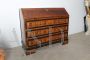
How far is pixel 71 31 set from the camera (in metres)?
3.68

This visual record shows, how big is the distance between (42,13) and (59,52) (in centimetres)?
84

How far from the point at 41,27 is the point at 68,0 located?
3.85 feet

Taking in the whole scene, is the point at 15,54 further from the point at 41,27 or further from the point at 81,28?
the point at 81,28

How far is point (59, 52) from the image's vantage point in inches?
107

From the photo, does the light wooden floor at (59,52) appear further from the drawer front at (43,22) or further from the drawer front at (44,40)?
the drawer front at (43,22)

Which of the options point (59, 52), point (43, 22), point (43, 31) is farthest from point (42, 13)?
point (59, 52)

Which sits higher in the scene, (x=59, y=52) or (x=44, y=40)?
(x=44, y=40)

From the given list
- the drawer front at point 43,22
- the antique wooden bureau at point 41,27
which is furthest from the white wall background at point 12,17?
the drawer front at point 43,22

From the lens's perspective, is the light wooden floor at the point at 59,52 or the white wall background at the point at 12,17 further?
the white wall background at the point at 12,17

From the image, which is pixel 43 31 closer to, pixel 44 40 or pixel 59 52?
pixel 44 40

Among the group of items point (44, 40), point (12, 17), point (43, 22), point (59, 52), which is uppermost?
point (12, 17)

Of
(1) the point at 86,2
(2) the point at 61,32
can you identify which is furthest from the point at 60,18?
(1) the point at 86,2

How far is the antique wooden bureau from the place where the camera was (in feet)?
8.34

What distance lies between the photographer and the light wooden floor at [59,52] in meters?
2.52
